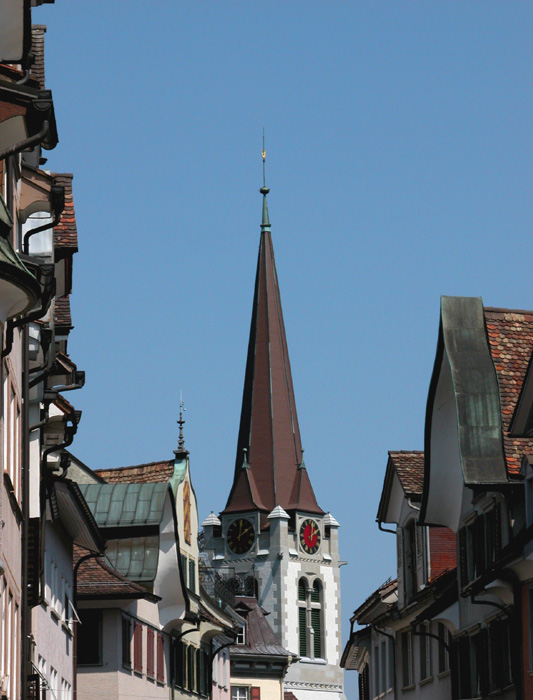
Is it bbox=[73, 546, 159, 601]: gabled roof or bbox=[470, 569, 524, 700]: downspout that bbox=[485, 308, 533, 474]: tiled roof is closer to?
bbox=[470, 569, 524, 700]: downspout

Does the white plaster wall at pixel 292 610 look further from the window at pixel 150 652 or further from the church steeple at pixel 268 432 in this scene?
the window at pixel 150 652

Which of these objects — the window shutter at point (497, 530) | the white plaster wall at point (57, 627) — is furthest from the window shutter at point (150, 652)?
the window shutter at point (497, 530)

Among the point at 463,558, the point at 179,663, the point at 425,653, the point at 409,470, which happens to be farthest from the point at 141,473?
the point at 463,558

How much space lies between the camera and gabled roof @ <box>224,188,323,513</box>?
152 m

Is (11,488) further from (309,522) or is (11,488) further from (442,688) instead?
(309,522)

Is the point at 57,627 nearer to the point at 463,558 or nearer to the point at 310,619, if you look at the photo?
the point at 463,558

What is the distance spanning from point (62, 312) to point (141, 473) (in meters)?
26.7

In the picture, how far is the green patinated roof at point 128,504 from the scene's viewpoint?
149 feet

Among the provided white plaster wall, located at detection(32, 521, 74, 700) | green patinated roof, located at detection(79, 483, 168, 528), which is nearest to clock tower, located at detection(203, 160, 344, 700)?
green patinated roof, located at detection(79, 483, 168, 528)

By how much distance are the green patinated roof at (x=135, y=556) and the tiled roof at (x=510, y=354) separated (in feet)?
56.8

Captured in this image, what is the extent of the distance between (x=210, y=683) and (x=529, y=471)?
32.6 m

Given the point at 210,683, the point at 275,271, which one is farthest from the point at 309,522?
the point at 210,683

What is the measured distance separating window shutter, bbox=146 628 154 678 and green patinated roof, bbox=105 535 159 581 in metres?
1.46

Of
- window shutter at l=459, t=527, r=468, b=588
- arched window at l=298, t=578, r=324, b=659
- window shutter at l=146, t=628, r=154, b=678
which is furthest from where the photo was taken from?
arched window at l=298, t=578, r=324, b=659
